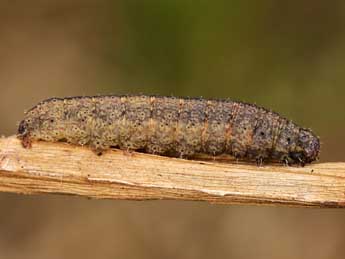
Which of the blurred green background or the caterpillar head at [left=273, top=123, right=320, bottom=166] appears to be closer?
the caterpillar head at [left=273, top=123, right=320, bottom=166]

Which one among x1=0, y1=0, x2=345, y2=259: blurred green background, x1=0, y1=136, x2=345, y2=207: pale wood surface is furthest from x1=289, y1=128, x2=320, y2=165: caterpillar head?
x1=0, y1=0, x2=345, y2=259: blurred green background

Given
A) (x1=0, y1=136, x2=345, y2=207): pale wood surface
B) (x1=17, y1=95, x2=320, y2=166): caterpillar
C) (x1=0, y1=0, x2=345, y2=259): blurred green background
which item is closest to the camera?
(x1=0, y1=136, x2=345, y2=207): pale wood surface

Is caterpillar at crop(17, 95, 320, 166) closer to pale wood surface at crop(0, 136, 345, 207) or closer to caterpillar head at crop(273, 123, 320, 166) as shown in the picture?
caterpillar head at crop(273, 123, 320, 166)

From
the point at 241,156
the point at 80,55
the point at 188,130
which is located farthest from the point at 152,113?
the point at 80,55

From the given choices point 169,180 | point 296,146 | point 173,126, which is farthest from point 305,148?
point 169,180

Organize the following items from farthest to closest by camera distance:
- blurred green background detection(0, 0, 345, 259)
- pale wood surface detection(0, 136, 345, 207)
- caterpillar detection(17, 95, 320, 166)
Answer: blurred green background detection(0, 0, 345, 259) < caterpillar detection(17, 95, 320, 166) < pale wood surface detection(0, 136, 345, 207)

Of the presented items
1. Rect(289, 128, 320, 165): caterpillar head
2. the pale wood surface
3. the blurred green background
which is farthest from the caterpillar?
the blurred green background

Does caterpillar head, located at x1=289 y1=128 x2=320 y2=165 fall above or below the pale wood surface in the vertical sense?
above

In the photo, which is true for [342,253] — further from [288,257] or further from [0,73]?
[0,73]
